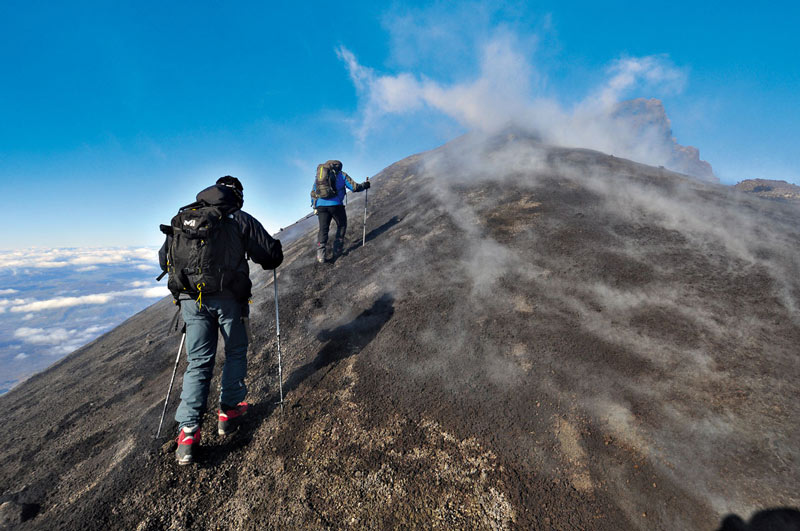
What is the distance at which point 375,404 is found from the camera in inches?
193

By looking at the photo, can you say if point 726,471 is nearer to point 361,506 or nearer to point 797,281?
point 361,506

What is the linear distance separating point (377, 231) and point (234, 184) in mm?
8546

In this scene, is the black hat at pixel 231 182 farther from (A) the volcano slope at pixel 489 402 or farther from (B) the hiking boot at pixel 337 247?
(B) the hiking boot at pixel 337 247

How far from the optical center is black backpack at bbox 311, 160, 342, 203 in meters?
10.8

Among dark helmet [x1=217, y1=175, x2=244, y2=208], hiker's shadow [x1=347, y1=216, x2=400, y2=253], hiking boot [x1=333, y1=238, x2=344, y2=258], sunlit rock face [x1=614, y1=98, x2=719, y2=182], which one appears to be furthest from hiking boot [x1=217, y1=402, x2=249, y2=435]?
sunlit rock face [x1=614, y1=98, x2=719, y2=182]

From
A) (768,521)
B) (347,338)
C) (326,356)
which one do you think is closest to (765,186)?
(768,521)

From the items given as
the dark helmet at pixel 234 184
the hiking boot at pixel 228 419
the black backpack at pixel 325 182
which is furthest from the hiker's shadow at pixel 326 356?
the black backpack at pixel 325 182

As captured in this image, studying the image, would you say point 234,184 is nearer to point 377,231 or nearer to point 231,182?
point 231,182

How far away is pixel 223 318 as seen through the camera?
464 centimetres

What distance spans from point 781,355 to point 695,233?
489cm

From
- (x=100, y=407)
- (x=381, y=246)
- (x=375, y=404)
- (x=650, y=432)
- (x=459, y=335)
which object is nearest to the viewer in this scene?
(x=650, y=432)

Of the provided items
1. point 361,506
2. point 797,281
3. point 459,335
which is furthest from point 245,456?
point 797,281

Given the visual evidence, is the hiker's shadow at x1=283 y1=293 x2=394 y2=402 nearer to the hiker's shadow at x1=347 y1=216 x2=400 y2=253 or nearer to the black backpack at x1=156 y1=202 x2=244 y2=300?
the black backpack at x1=156 y1=202 x2=244 y2=300

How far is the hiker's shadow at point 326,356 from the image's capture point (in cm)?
441
